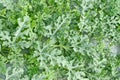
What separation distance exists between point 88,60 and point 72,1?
0.38m

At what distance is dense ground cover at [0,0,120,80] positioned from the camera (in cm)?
168

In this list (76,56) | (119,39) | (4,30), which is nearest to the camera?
(4,30)

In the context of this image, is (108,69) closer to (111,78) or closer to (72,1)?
(111,78)

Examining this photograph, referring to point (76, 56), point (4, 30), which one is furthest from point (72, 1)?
point (4, 30)

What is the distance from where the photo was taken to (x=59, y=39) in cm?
178

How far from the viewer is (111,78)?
191cm

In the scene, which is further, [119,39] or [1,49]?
[119,39]

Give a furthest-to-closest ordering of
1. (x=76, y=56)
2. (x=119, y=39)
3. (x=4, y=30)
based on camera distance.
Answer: (x=119, y=39)
(x=76, y=56)
(x=4, y=30)

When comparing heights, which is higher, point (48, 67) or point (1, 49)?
point (1, 49)

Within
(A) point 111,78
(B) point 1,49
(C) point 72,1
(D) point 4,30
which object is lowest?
(A) point 111,78

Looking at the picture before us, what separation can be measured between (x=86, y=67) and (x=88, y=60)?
1.8 inches

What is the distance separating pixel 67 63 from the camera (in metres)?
1.76

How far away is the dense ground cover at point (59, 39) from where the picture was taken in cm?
168

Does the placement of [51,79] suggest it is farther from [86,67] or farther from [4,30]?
[4,30]
